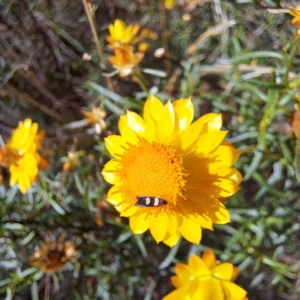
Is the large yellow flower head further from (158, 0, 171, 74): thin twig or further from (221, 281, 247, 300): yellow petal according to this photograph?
(158, 0, 171, 74): thin twig

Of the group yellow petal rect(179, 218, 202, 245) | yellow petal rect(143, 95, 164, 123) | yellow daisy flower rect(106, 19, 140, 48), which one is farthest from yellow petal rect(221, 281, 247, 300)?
yellow daisy flower rect(106, 19, 140, 48)

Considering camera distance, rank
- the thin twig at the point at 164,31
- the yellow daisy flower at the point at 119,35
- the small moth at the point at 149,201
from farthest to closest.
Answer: the thin twig at the point at 164,31 → the yellow daisy flower at the point at 119,35 → the small moth at the point at 149,201

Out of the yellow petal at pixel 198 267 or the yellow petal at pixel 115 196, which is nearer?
the yellow petal at pixel 115 196

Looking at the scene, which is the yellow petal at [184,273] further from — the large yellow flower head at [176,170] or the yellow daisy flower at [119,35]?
the yellow daisy flower at [119,35]

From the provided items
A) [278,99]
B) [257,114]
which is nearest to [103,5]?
[257,114]

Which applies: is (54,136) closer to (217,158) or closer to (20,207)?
(20,207)

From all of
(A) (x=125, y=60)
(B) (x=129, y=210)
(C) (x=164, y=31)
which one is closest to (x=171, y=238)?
(B) (x=129, y=210)

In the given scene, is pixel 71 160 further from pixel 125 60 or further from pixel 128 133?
pixel 128 133

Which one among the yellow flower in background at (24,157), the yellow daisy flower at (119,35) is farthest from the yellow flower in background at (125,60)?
the yellow flower in background at (24,157)
